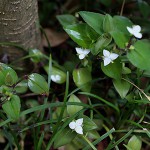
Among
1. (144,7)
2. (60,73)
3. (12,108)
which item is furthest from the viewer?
(144,7)

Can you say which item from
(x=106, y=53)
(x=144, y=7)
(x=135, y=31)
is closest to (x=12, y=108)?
(x=106, y=53)

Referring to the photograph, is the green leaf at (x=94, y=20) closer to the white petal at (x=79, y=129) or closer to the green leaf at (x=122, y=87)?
the green leaf at (x=122, y=87)

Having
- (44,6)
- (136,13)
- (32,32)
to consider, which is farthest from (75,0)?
(32,32)

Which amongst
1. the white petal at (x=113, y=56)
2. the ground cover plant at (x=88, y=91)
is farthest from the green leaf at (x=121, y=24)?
the white petal at (x=113, y=56)

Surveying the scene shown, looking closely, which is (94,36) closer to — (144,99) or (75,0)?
(144,99)

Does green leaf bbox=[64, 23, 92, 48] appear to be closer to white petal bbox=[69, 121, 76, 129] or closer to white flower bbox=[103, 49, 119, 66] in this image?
white flower bbox=[103, 49, 119, 66]

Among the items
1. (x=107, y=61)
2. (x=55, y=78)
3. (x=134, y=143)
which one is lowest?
(x=134, y=143)

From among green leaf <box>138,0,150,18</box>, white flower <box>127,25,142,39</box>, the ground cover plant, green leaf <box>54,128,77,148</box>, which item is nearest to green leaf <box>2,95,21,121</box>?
the ground cover plant

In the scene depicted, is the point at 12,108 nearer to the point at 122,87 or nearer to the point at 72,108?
the point at 72,108
